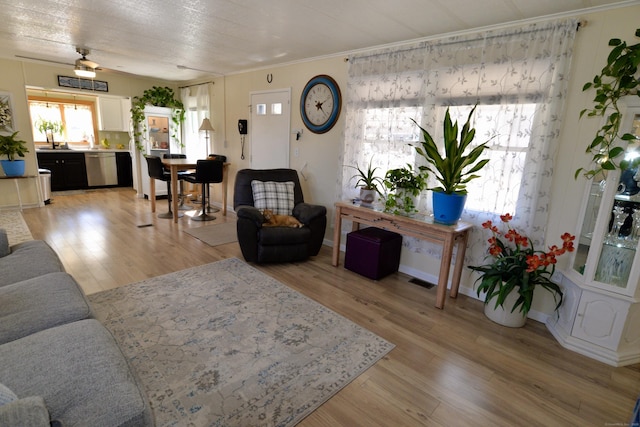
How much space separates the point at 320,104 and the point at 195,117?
134 inches

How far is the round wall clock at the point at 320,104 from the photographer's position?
375 cm

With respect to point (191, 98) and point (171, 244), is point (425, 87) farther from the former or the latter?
point (191, 98)

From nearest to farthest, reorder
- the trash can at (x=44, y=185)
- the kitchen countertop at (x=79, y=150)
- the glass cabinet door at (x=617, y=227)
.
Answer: the glass cabinet door at (x=617, y=227) → the trash can at (x=44, y=185) → the kitchen countertop at (x=79, y=150)

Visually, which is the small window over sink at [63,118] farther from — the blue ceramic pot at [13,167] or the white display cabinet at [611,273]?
the white display cabinet at [611,273]

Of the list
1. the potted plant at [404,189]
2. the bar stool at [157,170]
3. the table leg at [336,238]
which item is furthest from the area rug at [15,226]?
the potted plant at [404,189]

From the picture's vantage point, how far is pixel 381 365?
77.8 inches

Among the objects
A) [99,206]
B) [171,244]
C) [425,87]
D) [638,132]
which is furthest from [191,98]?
[638,132]

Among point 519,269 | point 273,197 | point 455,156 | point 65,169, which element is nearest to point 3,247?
point 273,197

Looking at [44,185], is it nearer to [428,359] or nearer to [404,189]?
[404,189]

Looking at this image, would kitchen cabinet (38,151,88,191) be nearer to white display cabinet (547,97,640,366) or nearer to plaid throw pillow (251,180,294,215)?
plaid throw pillow (251,180,294,215)

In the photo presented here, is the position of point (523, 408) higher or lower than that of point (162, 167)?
lower

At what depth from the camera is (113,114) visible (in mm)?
6898

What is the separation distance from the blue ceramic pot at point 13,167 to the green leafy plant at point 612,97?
699cm

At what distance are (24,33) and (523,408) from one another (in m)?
5.58
